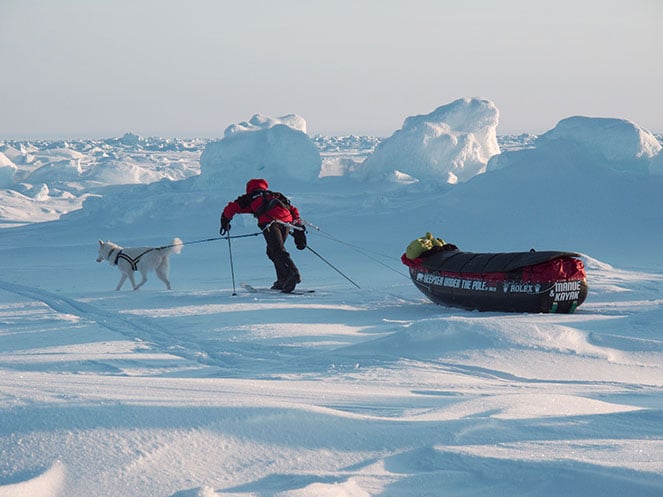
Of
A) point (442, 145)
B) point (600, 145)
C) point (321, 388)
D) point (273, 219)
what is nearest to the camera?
point (321, 388)

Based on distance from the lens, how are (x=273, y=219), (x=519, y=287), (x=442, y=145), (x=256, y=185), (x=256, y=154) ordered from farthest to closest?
1. (x=256, y=154)
2. (x=442, y=145)
3. (x=256, y=185)
4. (x=273, y=219)
5. (x=519, y=287)

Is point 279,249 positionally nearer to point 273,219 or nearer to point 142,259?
point 273,219

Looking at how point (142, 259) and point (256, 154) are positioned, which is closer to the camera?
point (142, 259)

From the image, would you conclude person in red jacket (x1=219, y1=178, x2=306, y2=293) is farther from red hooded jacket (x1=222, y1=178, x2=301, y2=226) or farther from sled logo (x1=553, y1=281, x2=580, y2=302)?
sled logo (x1=553, y1=281, x2=580, y2=302)

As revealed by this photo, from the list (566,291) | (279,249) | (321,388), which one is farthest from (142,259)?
(321,388)

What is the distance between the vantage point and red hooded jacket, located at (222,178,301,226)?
9.49 m

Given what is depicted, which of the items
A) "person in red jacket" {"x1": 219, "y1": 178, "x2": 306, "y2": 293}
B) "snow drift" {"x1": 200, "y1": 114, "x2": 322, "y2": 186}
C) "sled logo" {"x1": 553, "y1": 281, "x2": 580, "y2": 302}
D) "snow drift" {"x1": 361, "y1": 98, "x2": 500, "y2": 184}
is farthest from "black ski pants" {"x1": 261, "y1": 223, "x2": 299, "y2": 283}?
"snow drift" {"x1": 200, "y1": 114, "x2": 322, "y2": 186}

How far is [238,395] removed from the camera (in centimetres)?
365

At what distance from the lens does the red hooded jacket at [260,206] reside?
31.1 feet

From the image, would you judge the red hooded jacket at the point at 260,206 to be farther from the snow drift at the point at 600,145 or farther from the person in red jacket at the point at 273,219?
the snow drift at the point at 600,145

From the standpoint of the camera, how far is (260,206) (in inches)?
375

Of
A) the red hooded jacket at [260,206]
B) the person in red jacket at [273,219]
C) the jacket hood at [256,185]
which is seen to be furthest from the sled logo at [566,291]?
the jacket hood at [256,185]

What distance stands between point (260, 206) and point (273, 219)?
0.80 ft

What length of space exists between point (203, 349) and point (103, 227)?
15.9 metres
